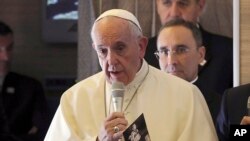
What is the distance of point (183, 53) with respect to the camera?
9.64 feet

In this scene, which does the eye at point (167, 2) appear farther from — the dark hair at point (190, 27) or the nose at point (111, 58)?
the nose at point (111, 58)

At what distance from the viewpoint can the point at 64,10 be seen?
17.9 ft

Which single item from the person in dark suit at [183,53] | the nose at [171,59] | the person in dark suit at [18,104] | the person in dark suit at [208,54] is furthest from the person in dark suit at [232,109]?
the person in dark suit at [18,104]

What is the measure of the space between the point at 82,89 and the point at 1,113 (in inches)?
90.6

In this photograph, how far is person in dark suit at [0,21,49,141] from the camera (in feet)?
15.6

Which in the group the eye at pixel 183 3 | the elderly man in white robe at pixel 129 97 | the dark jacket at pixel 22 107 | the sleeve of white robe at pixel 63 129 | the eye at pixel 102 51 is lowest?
the dark jacket at pixel 22 107

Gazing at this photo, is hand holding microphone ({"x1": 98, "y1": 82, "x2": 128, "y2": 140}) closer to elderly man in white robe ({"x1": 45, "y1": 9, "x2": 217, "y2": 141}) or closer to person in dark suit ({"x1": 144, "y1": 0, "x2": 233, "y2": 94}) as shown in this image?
elderly man in white robe ({"x1": 45, "y1": 9, "x2": 217, "y2": 141})

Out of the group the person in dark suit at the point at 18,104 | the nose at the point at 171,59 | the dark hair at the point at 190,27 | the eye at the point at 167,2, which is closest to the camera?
the nose at the point at 171,59

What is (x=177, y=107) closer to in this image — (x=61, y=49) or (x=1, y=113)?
(x=1, y=113)

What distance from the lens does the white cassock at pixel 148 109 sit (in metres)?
2.43

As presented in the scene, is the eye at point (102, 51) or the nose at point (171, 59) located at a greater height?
the eye at point (102, 51)

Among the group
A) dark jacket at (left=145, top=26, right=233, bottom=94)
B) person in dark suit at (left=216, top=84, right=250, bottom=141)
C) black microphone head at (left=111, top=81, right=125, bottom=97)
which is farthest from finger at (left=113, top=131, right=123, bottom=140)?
dark jacket at (left=145, top=26, right=233, bottom=94)

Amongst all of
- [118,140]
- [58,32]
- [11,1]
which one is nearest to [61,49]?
[58,32]

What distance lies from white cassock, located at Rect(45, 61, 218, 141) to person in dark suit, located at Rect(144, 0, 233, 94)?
734mm
